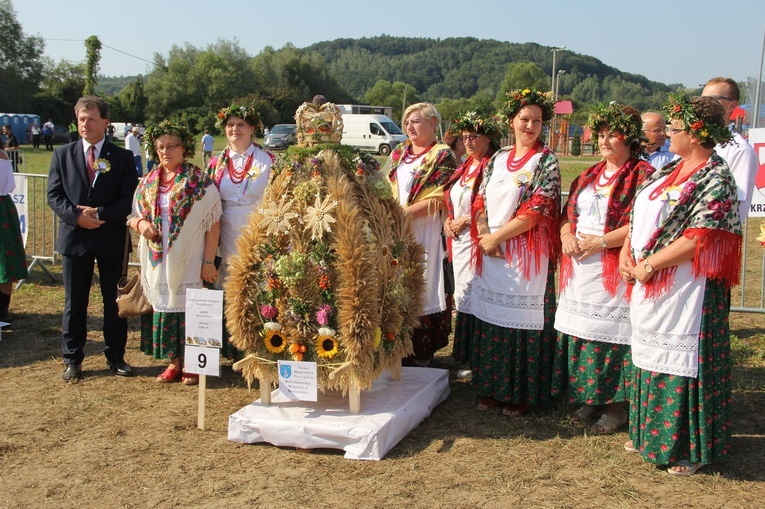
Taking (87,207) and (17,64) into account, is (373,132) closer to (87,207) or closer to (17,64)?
(87,207)

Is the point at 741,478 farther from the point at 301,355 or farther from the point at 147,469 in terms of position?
the point at 147,469

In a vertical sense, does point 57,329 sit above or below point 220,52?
below

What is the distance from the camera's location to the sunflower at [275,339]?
4.55m

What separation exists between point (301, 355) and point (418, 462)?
3.34ft

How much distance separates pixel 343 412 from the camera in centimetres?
460

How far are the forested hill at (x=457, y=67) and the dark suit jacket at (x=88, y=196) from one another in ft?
415

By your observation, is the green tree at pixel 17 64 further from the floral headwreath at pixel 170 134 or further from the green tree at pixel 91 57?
the floral headwreath at pixel 170 134

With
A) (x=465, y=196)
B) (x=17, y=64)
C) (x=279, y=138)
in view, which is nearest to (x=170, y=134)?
(x=465, y=196)

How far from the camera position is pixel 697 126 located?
381 centimetres

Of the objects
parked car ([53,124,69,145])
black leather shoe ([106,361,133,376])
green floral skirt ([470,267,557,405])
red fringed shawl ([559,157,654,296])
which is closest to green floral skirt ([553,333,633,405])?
green floral skirt ([470,267,557,405])

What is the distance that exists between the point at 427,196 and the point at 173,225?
2037 millimetres

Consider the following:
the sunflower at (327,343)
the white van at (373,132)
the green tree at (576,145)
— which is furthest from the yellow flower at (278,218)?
the green tree at (576,145)

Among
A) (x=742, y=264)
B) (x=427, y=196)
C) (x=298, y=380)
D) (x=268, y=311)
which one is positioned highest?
(x=427, y=196)

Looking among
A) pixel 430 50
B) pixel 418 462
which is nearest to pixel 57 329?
pixel 418 462
